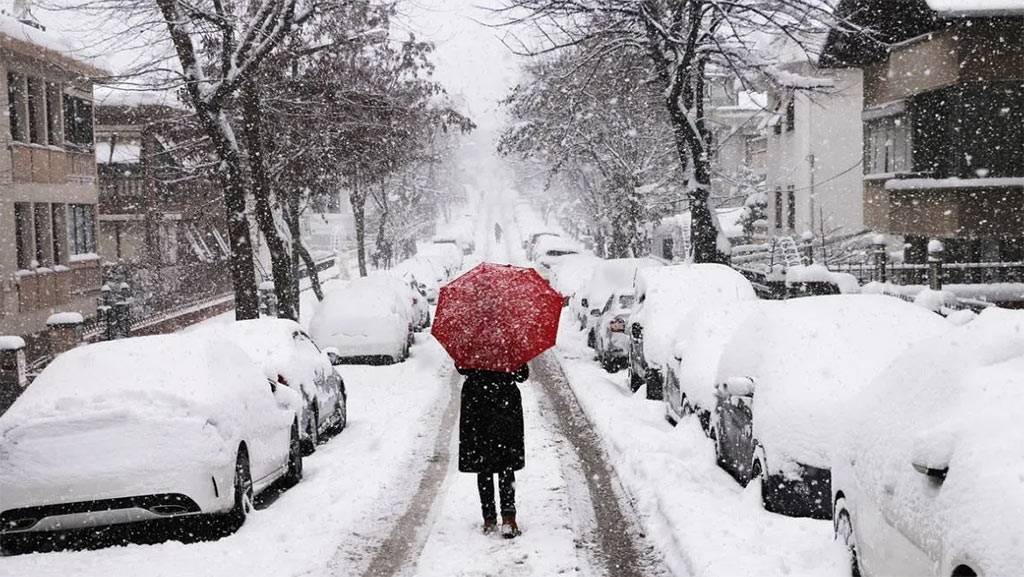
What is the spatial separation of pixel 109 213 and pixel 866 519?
40.1 metres

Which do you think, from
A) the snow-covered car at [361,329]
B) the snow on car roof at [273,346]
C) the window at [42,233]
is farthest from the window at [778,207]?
the snow on car roof at [273,346]

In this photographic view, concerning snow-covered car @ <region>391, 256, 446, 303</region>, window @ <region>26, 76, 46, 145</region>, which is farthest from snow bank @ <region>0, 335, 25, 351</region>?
snow-covered car @ <region>391, 256, 446, 303</region>

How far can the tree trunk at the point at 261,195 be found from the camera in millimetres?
20844

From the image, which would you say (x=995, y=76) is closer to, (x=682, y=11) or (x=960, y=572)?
(x=682, y=11)

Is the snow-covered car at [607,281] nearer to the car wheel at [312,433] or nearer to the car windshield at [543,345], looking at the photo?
the car windshield at [543,345]

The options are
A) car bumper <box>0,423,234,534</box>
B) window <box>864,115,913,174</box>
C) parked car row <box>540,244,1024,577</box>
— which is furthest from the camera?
window <box>864,115,913,174</box>

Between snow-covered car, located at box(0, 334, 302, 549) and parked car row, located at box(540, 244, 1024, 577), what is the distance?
410 centimetres

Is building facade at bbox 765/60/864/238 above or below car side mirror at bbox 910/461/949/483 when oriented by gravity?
above

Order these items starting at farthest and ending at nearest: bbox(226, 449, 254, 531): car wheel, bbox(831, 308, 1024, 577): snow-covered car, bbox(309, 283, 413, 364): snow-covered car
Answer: bbox(309, 283, 413, 364): snow-covered car
bbox(226, 449, 254, 531): car wheel
bbox(831, 308, 1024, 577): snow-covered car

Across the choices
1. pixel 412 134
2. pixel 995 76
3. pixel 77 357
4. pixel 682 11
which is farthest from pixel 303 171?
pixel 77 357

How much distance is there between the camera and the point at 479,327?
25.7ft

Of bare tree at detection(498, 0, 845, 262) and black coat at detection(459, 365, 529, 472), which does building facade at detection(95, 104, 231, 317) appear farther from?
black coat at detection(459, 365, 529, 472)

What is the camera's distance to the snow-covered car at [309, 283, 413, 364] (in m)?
20.5

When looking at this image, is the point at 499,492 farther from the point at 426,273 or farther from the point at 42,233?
the point at 426,273
